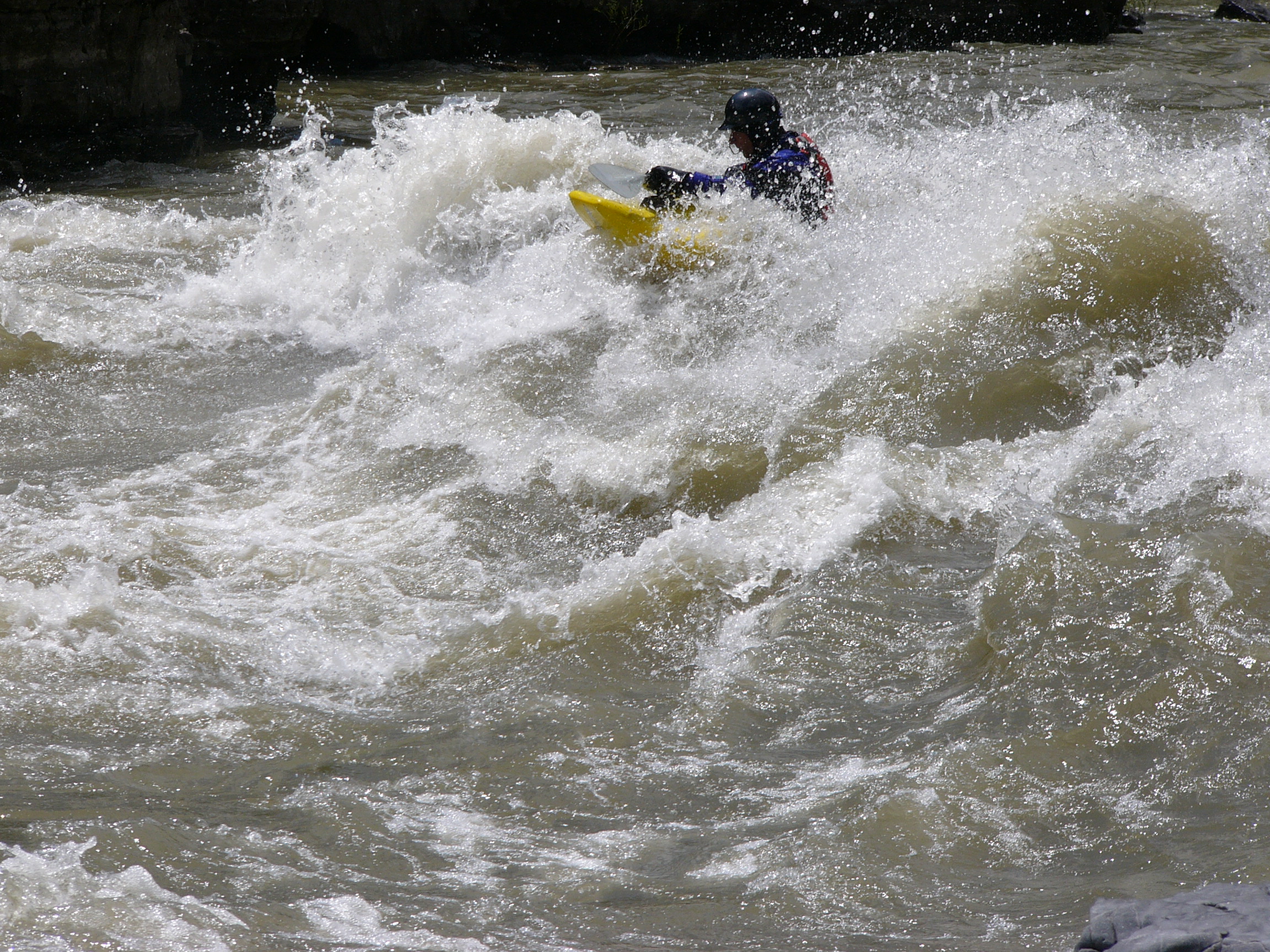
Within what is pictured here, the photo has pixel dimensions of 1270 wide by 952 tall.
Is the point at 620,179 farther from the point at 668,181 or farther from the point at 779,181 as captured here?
the point at 779,181

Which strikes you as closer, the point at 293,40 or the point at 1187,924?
the point at 1187,924

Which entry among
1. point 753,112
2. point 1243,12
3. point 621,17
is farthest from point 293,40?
point 1243,12

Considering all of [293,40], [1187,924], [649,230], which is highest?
[293,40]

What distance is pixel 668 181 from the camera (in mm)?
5586

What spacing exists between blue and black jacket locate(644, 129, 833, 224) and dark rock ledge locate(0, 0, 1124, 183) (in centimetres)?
531

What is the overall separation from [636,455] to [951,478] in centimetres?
109

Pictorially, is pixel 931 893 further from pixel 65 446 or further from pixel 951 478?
pixel 65 446

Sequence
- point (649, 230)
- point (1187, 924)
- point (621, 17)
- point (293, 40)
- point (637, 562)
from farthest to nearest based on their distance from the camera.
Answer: point (621, 17), point (293, 40), point (649, 230), point (637, 562), point (1187, 924)

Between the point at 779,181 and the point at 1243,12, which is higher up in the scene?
the point at 1243,12

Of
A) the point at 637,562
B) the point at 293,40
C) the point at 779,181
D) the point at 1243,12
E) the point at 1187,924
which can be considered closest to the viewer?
the point at 1187,924

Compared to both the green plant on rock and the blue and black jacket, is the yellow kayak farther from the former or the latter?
the green plant on rock

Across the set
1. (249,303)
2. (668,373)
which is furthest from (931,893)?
(249,303)

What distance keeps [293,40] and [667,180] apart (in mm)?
6996

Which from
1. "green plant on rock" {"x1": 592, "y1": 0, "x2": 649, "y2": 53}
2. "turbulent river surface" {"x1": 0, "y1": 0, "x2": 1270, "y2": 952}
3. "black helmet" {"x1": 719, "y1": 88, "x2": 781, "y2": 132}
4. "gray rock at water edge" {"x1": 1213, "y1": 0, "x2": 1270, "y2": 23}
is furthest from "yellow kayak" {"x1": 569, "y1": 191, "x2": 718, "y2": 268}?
"gray rock at water edge" {"x1": 1213, "y1": 0, "x2": 1270, "y2": 23}
